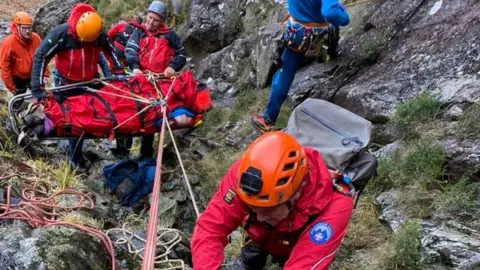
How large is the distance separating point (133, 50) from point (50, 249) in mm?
3929

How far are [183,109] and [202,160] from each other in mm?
619

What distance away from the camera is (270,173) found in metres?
2.57

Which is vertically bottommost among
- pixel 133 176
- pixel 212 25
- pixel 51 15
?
pixel 51 15

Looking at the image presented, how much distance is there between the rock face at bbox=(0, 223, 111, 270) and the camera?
9.95ft

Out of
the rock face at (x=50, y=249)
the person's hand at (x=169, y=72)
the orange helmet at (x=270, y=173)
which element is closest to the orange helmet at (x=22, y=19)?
the person's hand at (x=169, y=72)

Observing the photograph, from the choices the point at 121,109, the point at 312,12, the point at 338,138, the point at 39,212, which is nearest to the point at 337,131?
the point at 338,138

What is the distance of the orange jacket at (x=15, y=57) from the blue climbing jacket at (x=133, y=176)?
1605 mm

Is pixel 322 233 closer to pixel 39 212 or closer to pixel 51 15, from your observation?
pixel 39 212

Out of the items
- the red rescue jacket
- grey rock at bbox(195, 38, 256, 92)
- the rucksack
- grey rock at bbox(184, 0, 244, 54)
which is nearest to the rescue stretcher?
grey rock at bbox(195, 38, 256, 92)

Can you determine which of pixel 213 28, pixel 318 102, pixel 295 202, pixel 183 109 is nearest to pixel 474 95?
pixel 318 102

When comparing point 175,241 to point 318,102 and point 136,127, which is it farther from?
point 136,127

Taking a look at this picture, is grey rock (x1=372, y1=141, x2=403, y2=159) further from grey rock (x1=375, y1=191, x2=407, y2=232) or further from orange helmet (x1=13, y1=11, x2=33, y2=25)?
orange helmet (x1=13, y1=11, x2=33, y2=25)

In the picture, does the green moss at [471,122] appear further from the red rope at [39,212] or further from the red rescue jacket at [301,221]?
the red rope at [39,212]

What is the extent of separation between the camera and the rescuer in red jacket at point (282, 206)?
2.58 m
